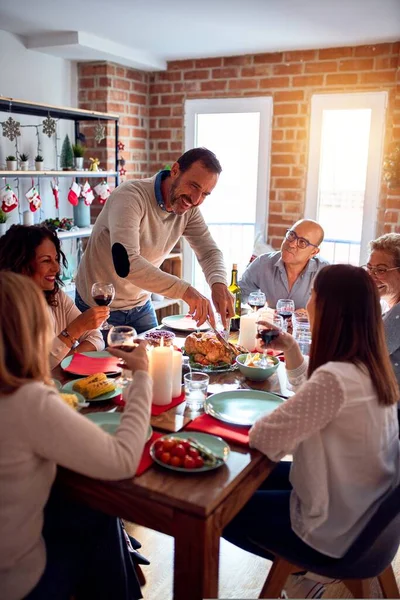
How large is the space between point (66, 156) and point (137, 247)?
6.85ft

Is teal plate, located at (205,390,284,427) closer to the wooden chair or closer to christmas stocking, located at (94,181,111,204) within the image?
the wooden chair

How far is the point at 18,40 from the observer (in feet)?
12.6

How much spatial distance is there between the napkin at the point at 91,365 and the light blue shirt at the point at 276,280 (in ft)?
3.89

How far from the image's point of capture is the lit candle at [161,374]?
166cm

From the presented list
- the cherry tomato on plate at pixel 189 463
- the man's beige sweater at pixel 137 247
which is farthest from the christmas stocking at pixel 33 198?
the cherry tomato on plate at pixel 189 463

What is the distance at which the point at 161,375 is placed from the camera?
1.66 meters

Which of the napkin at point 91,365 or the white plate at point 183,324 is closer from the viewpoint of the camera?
the napkin at point 91,365


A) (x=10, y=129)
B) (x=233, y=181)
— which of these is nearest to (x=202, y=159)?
(x=10, y=129)

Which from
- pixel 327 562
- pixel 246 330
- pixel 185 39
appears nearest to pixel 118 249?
pixel 246 330

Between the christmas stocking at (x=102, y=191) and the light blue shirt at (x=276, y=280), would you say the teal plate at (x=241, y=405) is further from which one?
the christmas stocking at (x=102, y=191)

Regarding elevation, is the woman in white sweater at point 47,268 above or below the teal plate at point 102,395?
above

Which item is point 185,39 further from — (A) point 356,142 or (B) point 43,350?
(B) point 43,350

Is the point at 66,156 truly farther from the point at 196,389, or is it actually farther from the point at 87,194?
the point at 196,389

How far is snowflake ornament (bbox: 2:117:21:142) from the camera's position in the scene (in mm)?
3479
